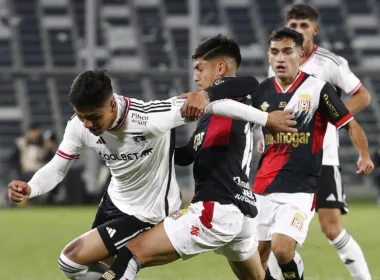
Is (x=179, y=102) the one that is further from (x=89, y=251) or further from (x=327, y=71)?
(x=327, y=71)

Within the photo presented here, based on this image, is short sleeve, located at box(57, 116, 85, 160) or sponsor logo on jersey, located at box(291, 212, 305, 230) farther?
sponsor logo on jersey, located at box(291, 212, 305, 230)

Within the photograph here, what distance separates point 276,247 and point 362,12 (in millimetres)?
21500

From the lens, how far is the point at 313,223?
16.0m

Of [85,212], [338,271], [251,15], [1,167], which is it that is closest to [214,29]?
[251,15]

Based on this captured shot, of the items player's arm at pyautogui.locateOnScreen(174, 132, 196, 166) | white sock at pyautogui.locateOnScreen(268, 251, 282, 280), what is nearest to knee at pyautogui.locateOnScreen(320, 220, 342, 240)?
white sock at pyautogui.locateOnScreen(268, 251, 282, 280)

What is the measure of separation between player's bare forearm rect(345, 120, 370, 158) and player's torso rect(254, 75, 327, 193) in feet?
1.03

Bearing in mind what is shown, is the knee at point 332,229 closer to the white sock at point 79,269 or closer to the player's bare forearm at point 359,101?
the player's bare forearm at point 359,101

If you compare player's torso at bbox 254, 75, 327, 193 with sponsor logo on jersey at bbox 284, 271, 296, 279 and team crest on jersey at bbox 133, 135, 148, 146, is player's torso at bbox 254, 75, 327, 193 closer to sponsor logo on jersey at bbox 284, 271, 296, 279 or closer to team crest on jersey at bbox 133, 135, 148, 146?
sponsor logo on jersey at bbox 284, 271, 296, 279

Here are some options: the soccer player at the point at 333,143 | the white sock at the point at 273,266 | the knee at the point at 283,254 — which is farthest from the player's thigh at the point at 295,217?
the soccer player at the point at 333,143

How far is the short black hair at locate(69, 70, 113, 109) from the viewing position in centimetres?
521

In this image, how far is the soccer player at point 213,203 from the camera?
217 inches

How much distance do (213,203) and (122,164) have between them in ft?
1.97

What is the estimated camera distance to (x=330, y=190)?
25.8ft

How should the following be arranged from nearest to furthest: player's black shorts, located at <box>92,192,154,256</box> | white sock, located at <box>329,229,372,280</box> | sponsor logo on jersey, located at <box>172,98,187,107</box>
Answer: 1. sponsor logo on jersey, located at <box>172,98,187,107</box>
2. player's black shorts, located at <box>92,192,154,256</box>
3. white sock, located at <box>329,229,372,280</box>
